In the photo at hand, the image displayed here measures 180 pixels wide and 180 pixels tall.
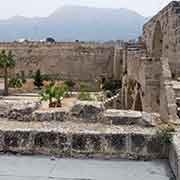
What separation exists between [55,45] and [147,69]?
30.4m

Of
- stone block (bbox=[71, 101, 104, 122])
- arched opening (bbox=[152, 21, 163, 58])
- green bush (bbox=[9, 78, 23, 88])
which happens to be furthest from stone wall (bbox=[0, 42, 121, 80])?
stone block (bbox=[71, 101, 104, 122])

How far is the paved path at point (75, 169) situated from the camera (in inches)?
117

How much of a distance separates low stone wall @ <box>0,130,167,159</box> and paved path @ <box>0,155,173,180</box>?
12 centimetres

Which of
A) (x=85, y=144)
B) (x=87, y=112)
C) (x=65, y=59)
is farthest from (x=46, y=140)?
(x=65, y=59)

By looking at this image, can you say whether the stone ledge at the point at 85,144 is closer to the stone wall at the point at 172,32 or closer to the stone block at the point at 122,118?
the stone block at the point at 122,118

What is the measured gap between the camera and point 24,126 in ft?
12.9

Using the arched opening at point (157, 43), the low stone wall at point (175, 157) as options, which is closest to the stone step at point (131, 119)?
the low stone wall at point (175, 157)

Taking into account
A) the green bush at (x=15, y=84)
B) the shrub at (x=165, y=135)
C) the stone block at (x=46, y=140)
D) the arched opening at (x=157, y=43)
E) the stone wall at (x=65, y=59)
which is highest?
the arched opening at (x=157, y=43)

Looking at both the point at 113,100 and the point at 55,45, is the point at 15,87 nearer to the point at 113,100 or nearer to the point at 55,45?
the point at 55,45

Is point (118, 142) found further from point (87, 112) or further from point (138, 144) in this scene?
point (87, 112)

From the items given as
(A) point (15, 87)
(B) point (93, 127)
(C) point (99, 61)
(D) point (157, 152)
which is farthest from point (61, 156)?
(C) point (99, 61)

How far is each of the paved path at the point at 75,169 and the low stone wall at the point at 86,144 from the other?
0.12m

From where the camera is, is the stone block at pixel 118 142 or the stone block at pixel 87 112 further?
the stone block at pixel 87 112

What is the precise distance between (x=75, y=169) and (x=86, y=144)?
1.34 feet
